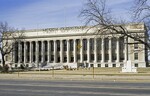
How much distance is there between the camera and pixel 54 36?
146500 mm

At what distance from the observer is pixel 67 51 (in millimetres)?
145500

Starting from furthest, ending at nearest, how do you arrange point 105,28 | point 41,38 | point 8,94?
point 41,38 < point 105,28 < point 8,94

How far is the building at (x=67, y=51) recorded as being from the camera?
135625 millimetres

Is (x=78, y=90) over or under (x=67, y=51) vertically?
under

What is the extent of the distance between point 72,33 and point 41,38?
49.6 feet

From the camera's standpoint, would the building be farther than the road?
Yes

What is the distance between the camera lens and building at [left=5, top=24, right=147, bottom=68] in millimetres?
135625

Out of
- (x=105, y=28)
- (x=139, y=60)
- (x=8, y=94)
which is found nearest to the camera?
(x=8, y=94)

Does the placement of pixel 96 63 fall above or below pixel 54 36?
below

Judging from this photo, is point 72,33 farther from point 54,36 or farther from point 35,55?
point 35,55

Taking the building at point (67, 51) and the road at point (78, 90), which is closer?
the road at point (78, 90)

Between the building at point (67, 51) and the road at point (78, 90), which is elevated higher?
the building at point (67, 51)

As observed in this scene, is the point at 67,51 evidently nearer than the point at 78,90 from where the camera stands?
No

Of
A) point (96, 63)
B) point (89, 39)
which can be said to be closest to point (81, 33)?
point (89, 39)
